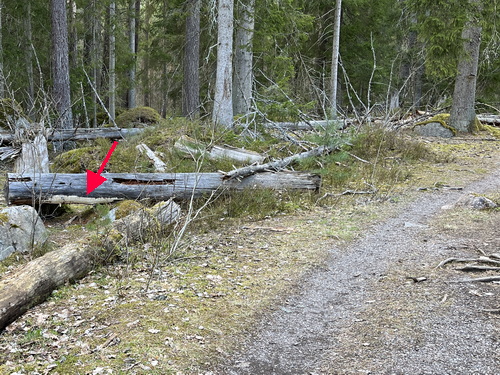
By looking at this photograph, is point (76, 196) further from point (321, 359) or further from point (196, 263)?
point (321, 359)

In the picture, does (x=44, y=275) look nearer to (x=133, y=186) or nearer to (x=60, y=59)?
(x=133, y=186)

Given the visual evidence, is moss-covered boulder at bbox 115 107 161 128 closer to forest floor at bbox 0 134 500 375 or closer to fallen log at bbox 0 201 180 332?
forest floor at bbox 0 134 500 375

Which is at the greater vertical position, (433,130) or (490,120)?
(490,120)

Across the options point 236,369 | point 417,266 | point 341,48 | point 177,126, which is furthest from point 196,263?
point 341,48

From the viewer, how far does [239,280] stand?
5.28 m

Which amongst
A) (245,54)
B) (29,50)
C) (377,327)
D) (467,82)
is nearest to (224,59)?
(245,54)

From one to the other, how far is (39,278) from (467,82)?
14324mm

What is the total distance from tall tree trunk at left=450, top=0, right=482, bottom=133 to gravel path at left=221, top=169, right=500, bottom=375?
1040 cm

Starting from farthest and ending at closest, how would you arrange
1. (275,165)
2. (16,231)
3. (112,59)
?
(112,59) → (275,165) → (16,231)

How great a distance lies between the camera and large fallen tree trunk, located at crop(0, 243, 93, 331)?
13.8 feet

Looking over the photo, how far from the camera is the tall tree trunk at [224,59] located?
11.4 m

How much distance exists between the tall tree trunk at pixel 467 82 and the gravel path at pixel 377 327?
10.4 metres

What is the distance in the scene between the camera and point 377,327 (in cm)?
411

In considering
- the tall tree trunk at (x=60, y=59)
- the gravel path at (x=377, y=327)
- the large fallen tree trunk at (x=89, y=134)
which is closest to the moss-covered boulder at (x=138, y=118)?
the large fallen tree trunk at (x=89, y=134)
